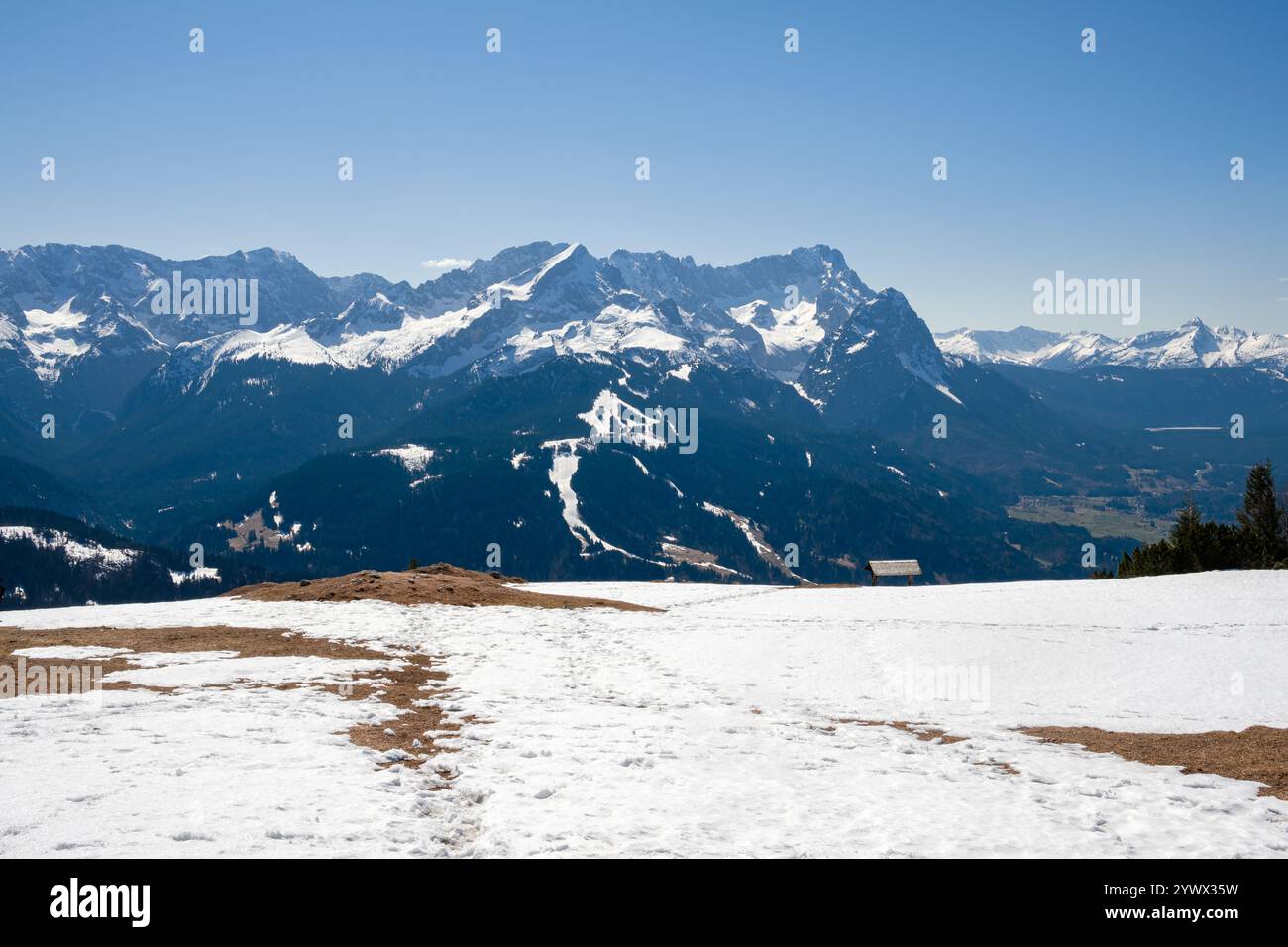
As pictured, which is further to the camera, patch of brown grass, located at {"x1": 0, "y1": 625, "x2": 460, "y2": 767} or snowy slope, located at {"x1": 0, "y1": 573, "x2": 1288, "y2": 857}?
patch of brown grass, located at {"x1": 0, "y1": 625, "x2": 460, "y2": 767}

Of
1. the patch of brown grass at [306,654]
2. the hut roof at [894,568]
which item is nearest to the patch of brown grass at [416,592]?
the patch of brown grass at [306,654]

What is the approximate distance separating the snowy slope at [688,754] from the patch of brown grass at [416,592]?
274 inches

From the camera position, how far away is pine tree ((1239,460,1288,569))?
56562 mm

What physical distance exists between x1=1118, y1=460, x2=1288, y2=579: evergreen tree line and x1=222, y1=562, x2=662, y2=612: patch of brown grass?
138 ft

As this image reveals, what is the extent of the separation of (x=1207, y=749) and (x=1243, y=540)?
151 ft

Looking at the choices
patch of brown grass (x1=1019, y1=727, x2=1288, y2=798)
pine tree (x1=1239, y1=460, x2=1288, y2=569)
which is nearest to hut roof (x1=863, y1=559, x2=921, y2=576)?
pine tree (x1=1239, y1=460, x2=1288, y2=569)

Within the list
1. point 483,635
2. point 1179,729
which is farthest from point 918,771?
point 483,635

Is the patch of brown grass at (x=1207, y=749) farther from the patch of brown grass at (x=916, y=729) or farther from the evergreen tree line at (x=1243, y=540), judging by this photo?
the evergreen tree line at (x=1243, y=540)

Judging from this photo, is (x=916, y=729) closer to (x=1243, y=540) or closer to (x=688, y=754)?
(x=688, y=754)

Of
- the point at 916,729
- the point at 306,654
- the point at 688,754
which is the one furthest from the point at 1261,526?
the point at 306,654

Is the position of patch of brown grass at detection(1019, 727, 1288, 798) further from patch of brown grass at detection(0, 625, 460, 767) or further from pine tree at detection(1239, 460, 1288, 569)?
pine tree at detection(1239, 460, 1288, 569)

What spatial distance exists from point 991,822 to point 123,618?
4293 centimetres

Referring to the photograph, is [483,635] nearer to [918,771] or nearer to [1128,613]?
[918,771]
